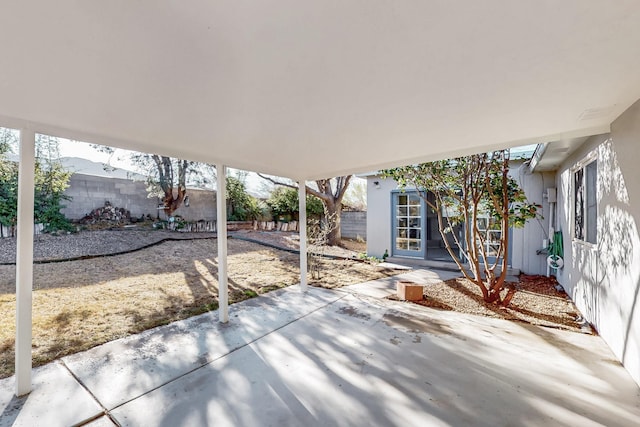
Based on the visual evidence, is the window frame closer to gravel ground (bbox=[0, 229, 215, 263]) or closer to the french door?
the french door

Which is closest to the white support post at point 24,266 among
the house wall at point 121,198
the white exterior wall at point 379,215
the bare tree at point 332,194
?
the house wall at point 121,198

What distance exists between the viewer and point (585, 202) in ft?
12.5

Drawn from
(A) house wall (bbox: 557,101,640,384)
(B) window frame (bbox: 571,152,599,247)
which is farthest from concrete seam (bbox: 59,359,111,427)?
(B) window frame (bbox: 571,152,599,247)

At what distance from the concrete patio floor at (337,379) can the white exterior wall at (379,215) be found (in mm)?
4540

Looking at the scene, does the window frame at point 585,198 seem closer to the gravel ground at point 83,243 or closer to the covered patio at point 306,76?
the covered patio at point 306,76

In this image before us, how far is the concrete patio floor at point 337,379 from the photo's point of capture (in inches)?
80.2

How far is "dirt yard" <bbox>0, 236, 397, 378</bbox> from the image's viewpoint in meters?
3.39

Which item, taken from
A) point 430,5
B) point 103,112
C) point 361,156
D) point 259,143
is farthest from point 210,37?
point 361,156

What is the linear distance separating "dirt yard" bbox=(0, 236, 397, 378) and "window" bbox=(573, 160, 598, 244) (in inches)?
140

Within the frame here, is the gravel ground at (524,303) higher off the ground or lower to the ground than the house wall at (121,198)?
lower

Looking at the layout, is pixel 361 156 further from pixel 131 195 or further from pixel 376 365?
pixel 131 195

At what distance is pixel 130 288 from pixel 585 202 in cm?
744

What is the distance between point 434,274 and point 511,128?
13.9 ft

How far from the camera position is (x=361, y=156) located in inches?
153
